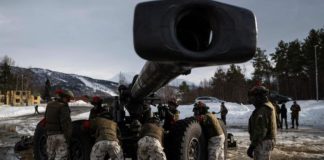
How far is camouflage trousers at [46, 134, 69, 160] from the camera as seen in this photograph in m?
7.11

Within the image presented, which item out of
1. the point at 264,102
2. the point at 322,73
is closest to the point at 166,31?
the point at 264,102

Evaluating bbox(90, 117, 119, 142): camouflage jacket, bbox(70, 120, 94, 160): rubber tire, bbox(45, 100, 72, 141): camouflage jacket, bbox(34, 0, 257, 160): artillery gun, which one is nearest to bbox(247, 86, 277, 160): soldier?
bbox(90, 117, 119, 142): camouflage jacket

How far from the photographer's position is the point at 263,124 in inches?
242

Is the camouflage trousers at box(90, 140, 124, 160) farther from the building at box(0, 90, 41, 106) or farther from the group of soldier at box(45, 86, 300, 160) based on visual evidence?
the building at box(0, 90, 41, 106)

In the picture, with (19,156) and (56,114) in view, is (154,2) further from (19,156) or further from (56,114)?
(19,156)

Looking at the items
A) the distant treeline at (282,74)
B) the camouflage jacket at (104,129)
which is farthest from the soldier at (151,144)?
the distant treeline at (282,74)

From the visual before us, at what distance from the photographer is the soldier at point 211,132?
7681 millimetres

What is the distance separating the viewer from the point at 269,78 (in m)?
71.2

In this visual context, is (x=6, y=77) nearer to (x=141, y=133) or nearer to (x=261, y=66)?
(x=261, y=66)

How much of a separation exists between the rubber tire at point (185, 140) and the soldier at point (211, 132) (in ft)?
0.39

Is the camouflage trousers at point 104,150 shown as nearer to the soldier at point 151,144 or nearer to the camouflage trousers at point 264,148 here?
the soldier at point 151,144

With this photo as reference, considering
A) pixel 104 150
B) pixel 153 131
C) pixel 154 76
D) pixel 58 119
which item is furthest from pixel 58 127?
pixel 154 76

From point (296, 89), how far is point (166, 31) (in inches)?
2538

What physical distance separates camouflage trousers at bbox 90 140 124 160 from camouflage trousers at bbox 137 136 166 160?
370 millimetres
